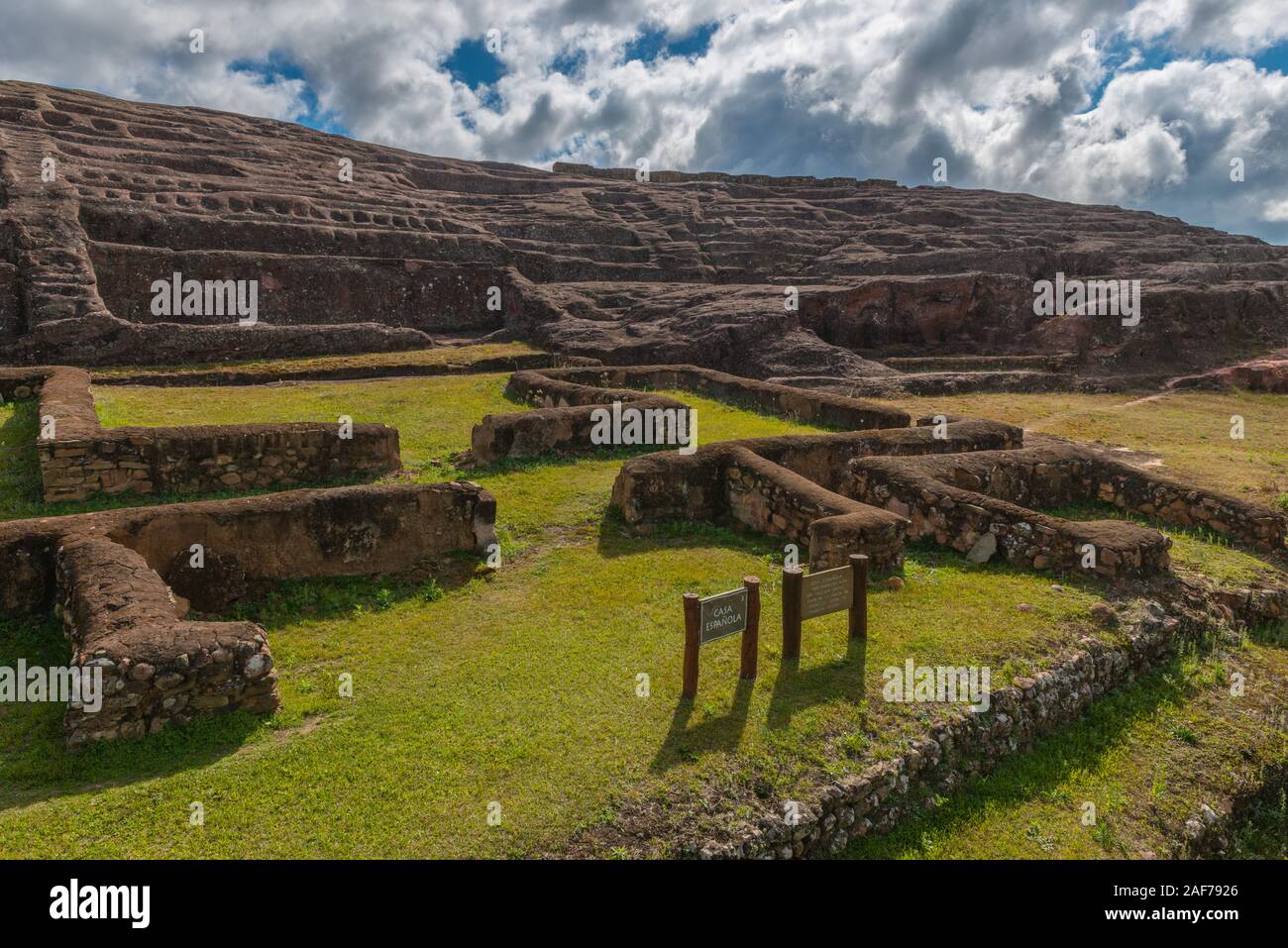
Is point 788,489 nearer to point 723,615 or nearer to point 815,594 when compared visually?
point 815,594

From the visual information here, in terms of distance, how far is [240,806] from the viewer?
4816 millimetres

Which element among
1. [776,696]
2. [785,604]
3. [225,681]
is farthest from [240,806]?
[785,604]

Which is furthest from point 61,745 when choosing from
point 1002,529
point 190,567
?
point 1002,529

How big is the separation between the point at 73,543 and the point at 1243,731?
10488mm

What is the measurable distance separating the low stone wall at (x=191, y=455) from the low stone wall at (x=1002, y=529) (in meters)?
7.56

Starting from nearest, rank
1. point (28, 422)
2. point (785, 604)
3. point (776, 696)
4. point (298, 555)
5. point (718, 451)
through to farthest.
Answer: point (776, 696), point (785, 604), point (298, 555), point (718, 451), point (28, 422)

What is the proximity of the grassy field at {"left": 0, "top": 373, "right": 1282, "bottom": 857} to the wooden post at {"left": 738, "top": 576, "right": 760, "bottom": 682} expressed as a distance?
0.14m

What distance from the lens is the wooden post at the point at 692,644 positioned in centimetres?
598

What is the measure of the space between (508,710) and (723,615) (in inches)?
70.5

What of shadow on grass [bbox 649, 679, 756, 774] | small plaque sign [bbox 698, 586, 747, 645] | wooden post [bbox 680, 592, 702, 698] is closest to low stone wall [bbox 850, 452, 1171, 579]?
small plaque sign [bbox 698, 586, 747, 645]

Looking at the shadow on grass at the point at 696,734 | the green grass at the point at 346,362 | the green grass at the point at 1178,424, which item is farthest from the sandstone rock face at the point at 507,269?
the shadow on grass at the point at 696,734

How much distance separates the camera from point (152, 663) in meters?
5.57

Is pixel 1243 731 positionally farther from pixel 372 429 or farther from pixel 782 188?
pixel 782 188

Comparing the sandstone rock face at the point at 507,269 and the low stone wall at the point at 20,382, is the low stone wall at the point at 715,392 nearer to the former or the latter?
the sandstone rock face at the point at 507,269
